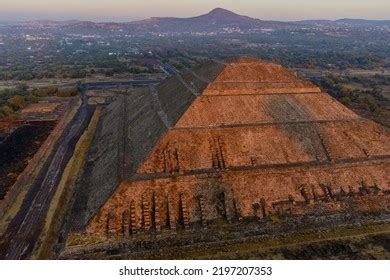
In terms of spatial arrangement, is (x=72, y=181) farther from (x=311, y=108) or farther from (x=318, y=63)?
(x=318, y=63)

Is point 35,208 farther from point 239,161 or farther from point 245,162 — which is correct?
point 245,162

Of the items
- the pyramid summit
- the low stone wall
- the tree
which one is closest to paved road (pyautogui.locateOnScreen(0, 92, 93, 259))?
the pyramid summit

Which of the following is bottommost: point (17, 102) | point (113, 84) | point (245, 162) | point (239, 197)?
point (113, 84)

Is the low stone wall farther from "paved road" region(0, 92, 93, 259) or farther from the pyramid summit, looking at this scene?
"paved road" region(0, 92, 93, 259)

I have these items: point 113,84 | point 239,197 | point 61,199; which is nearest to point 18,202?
point 61,199

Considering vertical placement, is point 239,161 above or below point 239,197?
above
